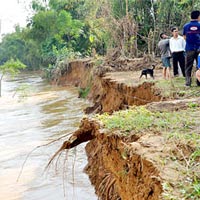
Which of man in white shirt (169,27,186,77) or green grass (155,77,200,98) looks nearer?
green grass (155,77,200,98)

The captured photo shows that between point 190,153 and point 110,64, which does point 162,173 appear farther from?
point 110,64

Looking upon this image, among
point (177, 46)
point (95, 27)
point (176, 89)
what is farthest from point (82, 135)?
point (95, 27)

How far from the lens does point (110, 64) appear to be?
670 inches

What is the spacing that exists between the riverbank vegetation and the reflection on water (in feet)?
13.5

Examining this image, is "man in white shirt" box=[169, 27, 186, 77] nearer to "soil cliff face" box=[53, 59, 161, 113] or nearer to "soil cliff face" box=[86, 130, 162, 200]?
"soil cliff face" box=[53, 59, 161, 113]

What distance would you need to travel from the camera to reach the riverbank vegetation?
18.4 metres

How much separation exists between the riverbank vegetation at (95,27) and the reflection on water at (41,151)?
13.5 ft

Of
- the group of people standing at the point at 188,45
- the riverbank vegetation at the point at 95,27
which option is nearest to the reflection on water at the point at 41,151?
the group of people standing at the point at 188,45

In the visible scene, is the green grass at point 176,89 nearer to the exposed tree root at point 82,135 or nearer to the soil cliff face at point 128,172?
the soil cliff face at point 128,172

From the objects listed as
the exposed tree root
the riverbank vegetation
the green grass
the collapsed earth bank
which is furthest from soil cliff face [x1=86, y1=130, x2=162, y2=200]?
the riverbank vegetation

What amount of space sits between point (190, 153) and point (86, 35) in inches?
1286

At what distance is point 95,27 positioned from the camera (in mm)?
32344

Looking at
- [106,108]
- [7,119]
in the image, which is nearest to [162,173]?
[106,108]

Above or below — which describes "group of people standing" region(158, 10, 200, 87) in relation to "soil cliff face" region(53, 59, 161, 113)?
above
